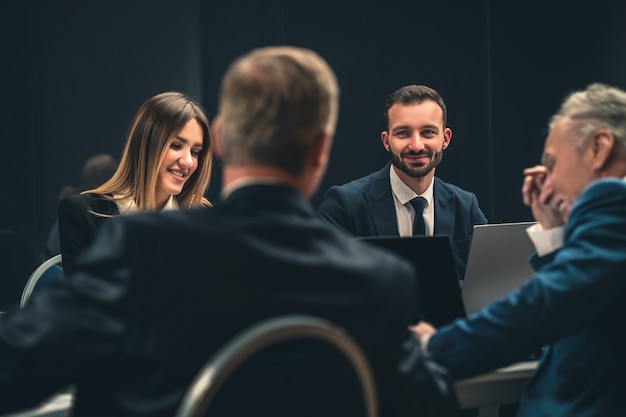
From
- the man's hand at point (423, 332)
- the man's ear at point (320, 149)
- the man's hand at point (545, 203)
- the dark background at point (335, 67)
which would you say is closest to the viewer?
the man's ear at point (320, 149)

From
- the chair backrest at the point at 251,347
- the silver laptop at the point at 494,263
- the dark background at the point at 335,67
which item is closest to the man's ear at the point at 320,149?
the chair backrest at the point at 251,347

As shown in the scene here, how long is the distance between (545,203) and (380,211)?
1217mm

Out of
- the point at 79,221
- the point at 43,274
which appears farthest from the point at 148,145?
the point at 43,274

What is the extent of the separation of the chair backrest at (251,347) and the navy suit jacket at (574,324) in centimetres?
50

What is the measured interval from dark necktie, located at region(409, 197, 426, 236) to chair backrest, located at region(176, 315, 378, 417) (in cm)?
187

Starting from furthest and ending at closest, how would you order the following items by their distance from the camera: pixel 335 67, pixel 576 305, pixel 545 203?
pixel 335 67 → pixel 545 203 → pixel 576 305

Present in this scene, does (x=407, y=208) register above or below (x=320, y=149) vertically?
below

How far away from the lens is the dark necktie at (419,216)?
2.95 m

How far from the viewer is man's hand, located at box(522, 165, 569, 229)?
69.3 inches

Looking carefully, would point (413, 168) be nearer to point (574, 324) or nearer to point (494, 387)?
point (494, 387)

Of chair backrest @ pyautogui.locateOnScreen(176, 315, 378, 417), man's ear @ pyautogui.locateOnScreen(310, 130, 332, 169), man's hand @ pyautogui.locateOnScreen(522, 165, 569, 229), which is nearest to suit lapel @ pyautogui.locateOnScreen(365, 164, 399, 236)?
man's hand @ pyautogui.locateOnScreen(522, 165, 569, 229)

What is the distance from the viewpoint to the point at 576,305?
151 cm

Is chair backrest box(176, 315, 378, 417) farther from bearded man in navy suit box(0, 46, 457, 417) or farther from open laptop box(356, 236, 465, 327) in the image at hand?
open laptop box(356, 236, 465, 327)

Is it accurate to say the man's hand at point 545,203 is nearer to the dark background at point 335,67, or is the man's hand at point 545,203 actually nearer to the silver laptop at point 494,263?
the silver laptop at point 494,263
